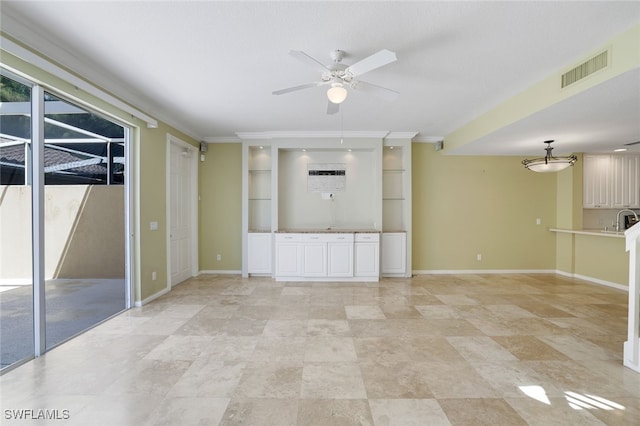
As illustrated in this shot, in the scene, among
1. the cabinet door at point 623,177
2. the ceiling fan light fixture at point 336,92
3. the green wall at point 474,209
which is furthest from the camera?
the green wall at point 474,209

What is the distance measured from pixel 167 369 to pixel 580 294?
591 centimetres

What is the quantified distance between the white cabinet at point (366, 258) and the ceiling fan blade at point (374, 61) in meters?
3.43

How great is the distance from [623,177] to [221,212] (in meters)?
8.08

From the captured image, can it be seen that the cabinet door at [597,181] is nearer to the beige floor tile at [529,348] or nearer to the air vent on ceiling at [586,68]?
the air vent on ceiling at [586,68]

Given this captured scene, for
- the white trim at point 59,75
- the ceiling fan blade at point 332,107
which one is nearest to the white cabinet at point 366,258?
the ceiling fan blade at point 332,107

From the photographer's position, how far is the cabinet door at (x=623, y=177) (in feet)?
18.4

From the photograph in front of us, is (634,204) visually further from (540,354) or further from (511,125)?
(540,354)

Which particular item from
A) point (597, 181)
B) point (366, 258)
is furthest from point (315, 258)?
point (597, 181)

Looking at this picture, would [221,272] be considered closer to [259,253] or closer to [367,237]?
[259,253]

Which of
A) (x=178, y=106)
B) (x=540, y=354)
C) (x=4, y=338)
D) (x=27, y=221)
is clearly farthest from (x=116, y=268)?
(x=540, y=354)

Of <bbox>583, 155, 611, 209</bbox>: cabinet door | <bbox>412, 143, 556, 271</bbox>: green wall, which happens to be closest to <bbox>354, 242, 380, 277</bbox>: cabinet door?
<bbox>412, 143, 556, 271</bbox>: green wall

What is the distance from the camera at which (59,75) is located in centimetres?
265

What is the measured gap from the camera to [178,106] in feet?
13.5

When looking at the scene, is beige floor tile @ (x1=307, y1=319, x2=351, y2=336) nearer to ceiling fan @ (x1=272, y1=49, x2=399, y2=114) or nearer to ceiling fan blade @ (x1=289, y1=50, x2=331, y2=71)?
ceiling fan @ (x1=272, y1=49, x2=399, y2=114)
